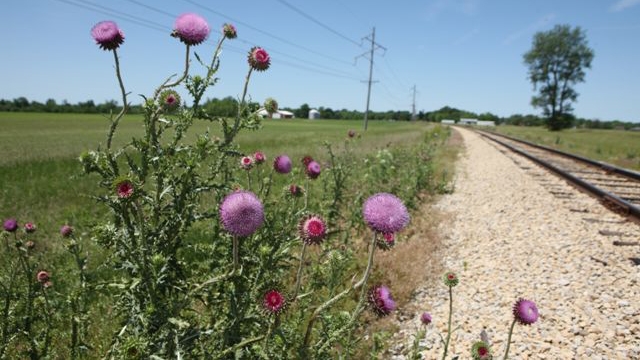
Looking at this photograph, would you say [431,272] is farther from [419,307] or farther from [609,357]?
[609,357]

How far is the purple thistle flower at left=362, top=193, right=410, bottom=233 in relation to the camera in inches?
84.0

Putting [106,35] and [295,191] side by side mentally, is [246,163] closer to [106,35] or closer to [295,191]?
[295,191]

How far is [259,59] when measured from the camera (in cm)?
296

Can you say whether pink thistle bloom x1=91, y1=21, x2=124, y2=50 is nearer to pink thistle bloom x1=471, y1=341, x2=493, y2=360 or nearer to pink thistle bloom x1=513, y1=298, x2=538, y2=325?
pink thistle bloom x1=471, y1=341, x2=493, y2=360

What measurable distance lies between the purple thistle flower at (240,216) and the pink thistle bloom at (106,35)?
4.27ft

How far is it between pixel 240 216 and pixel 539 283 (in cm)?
424

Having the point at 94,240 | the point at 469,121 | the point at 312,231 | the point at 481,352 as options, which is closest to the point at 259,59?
the point at 312,231

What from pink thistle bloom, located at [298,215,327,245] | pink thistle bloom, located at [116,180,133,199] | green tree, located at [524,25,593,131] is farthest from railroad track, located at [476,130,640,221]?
green tree, located at [524,25,593,131]

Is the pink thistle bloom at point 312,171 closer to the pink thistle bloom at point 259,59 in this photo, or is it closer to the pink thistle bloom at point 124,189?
the pink thistle bloom at point 259,59

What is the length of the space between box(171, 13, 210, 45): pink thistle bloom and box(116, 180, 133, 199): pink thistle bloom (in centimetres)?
105

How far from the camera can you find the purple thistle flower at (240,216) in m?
2.03

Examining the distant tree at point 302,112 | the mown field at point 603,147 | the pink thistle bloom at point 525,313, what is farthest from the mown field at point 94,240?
the distant tree at point 302,112

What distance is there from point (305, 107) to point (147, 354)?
521ft

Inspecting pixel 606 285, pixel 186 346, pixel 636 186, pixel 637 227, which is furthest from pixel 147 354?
pixel 636 186
